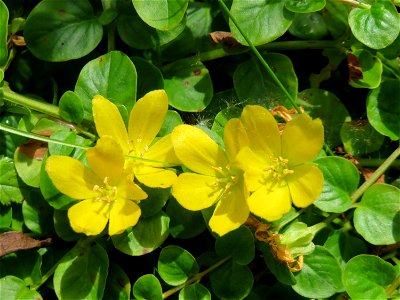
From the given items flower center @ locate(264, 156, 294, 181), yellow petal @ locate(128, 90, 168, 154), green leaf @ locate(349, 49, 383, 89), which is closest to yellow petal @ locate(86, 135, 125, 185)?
yellow petal @ locate(128, 90, 168, 154)

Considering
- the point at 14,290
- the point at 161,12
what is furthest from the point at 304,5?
the point at 14,290

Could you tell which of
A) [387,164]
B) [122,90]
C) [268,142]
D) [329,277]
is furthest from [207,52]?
[329,277]

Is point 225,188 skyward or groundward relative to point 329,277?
skyward

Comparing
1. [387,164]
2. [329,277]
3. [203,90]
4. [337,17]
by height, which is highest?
[337,17]

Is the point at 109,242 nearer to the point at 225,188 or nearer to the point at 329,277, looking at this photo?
the point at 225,188

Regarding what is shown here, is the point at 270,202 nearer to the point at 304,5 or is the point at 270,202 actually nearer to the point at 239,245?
the point at 239,245

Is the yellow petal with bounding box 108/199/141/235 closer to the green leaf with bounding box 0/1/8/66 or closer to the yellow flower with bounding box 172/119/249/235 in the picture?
the yellow flower with bounding box 172/119/249/235

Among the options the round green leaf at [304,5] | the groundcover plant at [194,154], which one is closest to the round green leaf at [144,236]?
the groundcover plant at [194,154]
